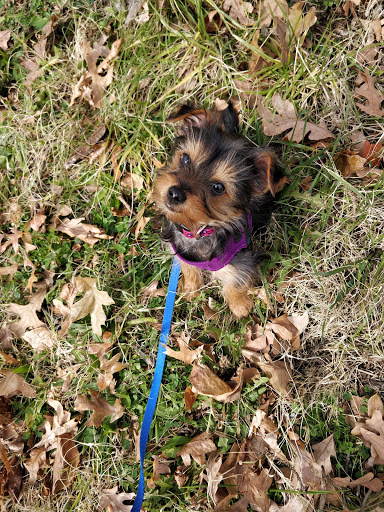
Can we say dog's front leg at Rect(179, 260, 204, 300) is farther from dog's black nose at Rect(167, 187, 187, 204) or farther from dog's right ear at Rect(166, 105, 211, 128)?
dog's right ear at Rect(166, 105, 211, 128)

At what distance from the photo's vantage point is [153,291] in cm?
412

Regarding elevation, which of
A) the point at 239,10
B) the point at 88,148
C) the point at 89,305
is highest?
the point at 239,10

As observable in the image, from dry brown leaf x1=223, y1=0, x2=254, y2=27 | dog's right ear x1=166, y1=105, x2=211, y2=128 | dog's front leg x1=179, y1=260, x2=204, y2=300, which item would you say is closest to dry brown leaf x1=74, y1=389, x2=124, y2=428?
dog's front leg x1=179, y1=260, x2=204, y2=300

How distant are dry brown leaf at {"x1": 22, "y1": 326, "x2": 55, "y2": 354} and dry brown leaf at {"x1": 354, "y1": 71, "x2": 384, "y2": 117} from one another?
3.82 m

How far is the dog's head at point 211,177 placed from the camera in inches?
111

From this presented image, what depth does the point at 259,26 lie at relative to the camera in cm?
395

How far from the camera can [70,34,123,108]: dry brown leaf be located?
432 centimetres

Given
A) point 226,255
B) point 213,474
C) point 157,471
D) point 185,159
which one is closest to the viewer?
point 185,159

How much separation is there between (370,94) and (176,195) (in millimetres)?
2372

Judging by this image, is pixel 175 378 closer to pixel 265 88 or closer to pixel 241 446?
pixel 241 446

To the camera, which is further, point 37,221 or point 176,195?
point 37,221

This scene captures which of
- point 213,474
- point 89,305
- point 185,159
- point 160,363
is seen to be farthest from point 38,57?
point 213,474

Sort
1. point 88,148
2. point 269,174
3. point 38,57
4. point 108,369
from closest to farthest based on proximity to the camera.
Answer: point 269,174, point 108,369, point 88,148, point 38,57

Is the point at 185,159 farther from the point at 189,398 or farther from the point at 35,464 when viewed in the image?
the point at 35,464
